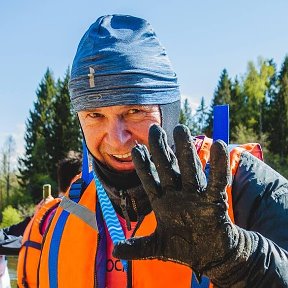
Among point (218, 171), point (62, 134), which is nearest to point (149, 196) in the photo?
point (218, 171)

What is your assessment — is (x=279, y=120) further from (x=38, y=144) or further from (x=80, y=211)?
(x=80, y=211)

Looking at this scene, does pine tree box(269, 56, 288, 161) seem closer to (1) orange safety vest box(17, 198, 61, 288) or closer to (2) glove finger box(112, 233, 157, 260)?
(1) orange safety vest box(17, 198, 61, 288)

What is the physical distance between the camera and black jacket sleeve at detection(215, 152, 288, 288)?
1603 millimetres

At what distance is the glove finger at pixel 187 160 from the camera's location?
5.11ft

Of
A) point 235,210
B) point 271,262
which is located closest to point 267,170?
point 235,210

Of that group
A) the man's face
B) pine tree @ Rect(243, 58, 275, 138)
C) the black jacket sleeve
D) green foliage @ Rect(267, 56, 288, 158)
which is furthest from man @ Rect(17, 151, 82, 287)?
pine tree @ Rect(243, 58, 275, 138)

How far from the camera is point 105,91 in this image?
2135mm

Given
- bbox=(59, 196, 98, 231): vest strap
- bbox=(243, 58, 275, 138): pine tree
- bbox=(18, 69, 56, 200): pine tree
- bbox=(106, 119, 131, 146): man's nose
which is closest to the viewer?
bbox=(106, 119, 131, 146): man's nose

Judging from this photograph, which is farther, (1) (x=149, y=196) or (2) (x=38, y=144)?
(2) (x=38, y=144)

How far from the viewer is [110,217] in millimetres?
2213

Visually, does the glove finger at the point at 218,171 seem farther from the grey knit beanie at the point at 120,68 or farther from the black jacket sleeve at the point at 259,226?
the grey knit beanie at the point at 120,68

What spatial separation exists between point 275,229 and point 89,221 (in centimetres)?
86

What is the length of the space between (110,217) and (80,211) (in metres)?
0.24

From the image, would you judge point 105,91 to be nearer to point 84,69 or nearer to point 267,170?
point 84,69
